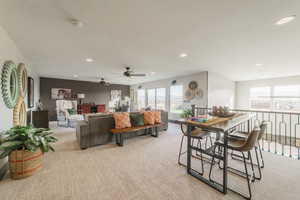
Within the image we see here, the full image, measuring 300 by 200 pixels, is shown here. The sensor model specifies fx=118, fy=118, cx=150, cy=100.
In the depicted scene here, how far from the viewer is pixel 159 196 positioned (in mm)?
1572

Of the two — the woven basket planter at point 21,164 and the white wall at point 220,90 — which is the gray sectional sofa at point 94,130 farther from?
the white wall at point 220,90

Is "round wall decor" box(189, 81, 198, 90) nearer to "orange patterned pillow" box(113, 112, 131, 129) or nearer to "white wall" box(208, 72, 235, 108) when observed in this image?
"white wall" box(208, 72, 235, 108)

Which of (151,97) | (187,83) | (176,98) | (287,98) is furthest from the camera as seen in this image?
(151,97)

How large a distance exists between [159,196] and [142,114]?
2564 mm

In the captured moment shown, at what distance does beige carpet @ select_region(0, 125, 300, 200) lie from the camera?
159cm

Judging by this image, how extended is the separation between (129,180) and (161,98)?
5.98 metres

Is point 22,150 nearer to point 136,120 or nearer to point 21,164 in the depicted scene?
point 21,164

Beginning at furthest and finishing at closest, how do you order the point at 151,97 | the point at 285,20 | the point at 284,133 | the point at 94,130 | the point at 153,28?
1. the point at 151,97
2. the point at 284,133
3. the point at 94,130
4. the point at 153,28
5. the point at 285,20

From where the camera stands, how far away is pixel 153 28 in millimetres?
2064

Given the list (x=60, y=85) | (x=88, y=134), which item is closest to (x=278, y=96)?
(x=88, y=134)

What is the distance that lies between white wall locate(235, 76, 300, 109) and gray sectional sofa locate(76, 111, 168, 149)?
7143 millimetres

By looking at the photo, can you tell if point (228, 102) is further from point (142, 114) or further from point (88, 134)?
point (88, 134)

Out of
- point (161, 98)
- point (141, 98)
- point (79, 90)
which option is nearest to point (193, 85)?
point (161, 98)

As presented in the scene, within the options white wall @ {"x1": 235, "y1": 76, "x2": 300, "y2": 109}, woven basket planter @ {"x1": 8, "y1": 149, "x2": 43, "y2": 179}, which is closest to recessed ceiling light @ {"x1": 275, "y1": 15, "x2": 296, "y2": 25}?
woven basket planter @ {"x1": 8, "y1": 149, "x2": 43, "y2": 179}
